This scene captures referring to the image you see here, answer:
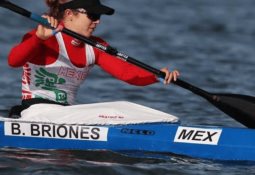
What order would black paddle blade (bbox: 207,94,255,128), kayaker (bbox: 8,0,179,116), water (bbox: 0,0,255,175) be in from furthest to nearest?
black paddle blade (bbox: 207,94,255,128)
kayaker (bbox: 8,0,179,116)
water (bbox: 0,0,255,175)

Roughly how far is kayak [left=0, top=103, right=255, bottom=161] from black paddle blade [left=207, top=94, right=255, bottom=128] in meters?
0.47

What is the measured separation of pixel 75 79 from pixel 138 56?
24.2 ft

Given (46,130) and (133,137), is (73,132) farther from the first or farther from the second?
(133,137)

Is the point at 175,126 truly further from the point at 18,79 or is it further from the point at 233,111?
the point at 18,79

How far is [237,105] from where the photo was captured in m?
9.69

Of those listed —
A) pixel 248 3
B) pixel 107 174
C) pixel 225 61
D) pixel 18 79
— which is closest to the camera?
pixel 107 174

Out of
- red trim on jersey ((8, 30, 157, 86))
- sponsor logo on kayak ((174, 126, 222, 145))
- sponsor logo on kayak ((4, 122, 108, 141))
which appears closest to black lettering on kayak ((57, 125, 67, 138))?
sponsor logo on kayak ((4, 122, 108, 141))

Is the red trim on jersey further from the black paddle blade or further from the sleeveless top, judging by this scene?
the black paddle blade

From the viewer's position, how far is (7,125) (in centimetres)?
924

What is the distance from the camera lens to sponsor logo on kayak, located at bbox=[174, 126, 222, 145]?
9.16m

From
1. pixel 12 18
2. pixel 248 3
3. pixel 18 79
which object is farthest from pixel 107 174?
pixel 248 3

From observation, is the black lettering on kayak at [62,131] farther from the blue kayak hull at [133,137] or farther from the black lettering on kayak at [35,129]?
the black lettering on kayak at [35,129]

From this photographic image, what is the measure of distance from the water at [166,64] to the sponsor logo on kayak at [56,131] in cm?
14

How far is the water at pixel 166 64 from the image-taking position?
29.4ft
